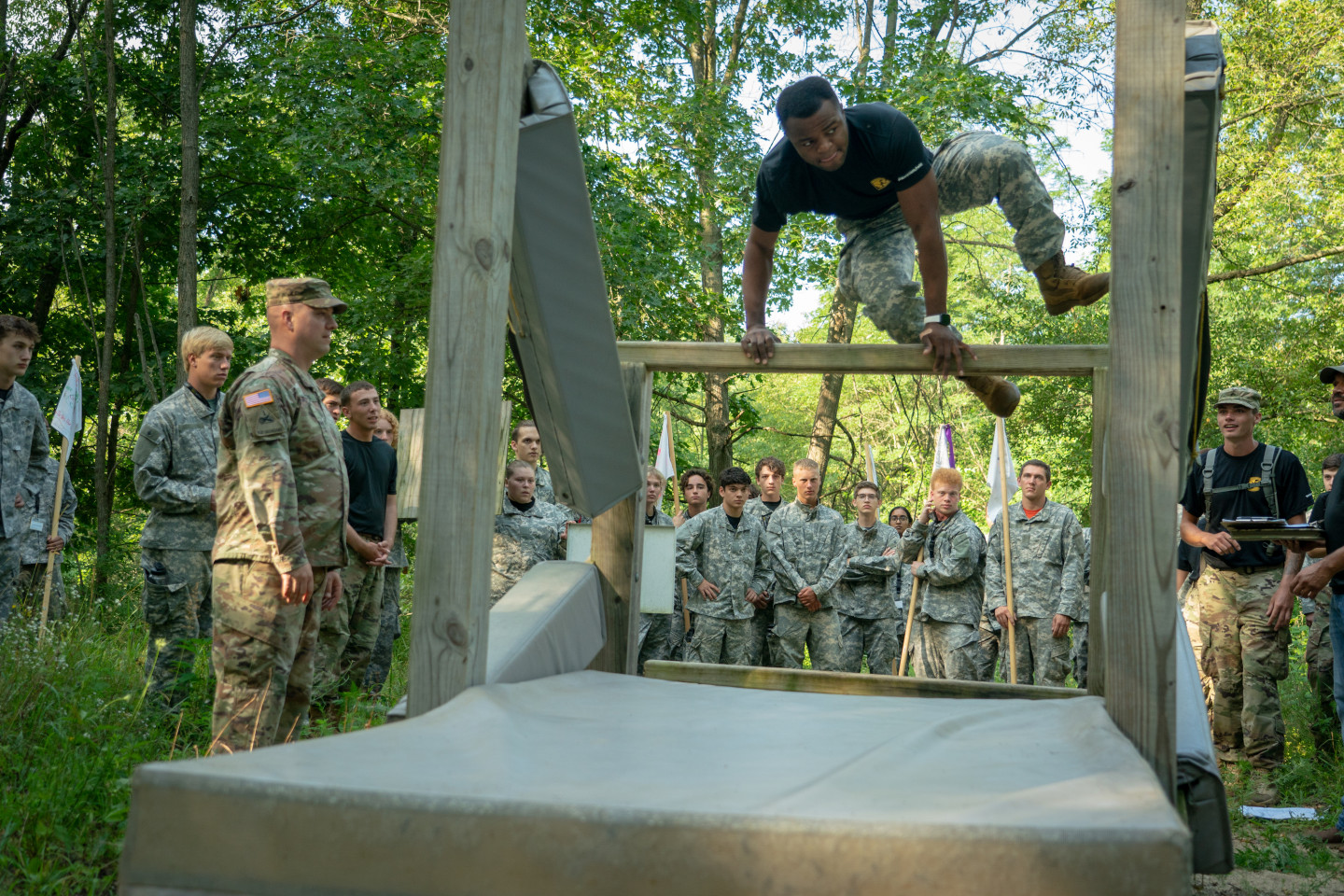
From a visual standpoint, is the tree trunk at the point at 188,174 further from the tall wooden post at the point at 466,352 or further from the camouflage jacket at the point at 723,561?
the tall wooden post at the point at 466,352

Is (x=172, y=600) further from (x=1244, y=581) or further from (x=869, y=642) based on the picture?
(x=1244, y=581)

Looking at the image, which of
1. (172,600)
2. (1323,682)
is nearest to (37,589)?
(172,600)

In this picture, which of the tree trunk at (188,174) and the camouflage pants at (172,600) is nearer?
the camouflage pants at (172,600)

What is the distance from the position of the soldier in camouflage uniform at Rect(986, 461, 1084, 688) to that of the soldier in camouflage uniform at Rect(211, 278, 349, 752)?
5294 millimetres

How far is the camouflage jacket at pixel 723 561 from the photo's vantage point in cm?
812

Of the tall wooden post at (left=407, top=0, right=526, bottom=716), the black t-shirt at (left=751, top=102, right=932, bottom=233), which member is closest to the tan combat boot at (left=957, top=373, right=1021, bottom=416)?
the black t-shirt at (left=751, top=102, right=932, bottom=233)

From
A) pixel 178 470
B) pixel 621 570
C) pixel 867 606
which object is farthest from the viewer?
pixel 867 606

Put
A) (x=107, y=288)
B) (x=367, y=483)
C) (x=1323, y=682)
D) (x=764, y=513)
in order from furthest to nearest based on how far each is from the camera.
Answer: (x=107, y=288)
(x=764, y=513)
(x=1323, y=682)
(x=367, y=483)

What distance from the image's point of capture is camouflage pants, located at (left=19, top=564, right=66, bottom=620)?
23.7 feet

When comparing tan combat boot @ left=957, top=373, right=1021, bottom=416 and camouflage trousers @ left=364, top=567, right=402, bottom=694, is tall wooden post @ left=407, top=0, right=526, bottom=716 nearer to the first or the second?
tan combat boot @ left=957, top=373, right=1021, bottom=416

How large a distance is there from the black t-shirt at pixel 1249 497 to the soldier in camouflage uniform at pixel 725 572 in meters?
3.10

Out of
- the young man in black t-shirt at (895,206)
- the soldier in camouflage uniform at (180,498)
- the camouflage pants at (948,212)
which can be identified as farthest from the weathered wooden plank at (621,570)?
the soldier in camouflage uniform at (180,498)

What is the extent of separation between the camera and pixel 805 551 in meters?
8.38

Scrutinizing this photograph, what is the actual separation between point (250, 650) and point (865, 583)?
19.0ft
